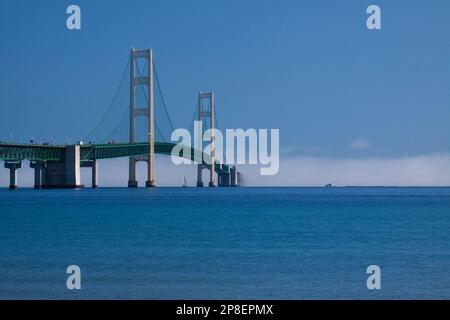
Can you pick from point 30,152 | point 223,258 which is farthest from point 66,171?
point 223,258

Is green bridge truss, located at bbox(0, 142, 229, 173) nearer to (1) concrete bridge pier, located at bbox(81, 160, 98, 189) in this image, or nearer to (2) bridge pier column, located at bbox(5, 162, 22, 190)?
(1) concrete bridge pier, located at bbox(81, 160, 98, 189)

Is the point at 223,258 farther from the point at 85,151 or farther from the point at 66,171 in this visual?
the point at 66,171

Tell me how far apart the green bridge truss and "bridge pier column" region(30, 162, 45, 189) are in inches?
294

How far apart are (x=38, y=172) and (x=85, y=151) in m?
15.8

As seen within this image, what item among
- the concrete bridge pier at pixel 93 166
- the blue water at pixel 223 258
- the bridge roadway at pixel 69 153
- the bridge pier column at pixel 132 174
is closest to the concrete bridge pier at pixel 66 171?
the bridge roadway at pixel 69 153

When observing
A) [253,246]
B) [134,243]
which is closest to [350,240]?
[253,246]

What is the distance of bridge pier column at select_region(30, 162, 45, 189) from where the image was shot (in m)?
86.3

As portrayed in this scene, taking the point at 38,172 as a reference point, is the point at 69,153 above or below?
above

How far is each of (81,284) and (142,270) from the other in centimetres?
255

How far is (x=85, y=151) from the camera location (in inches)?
3093

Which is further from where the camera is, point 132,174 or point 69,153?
point 132,174

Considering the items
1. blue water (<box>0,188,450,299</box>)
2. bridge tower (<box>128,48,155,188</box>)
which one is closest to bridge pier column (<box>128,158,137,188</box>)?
bridge tower (<box>128,48,155,188</box>)

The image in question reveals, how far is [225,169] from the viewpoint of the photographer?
350ft

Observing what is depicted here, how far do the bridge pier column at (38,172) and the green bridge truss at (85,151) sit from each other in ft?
24.5
